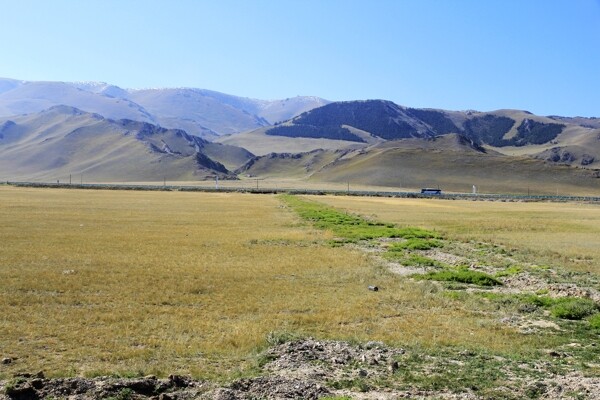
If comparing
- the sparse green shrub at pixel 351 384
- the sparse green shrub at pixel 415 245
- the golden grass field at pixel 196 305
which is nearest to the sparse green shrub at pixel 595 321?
the golden grass field at pixel 196 305

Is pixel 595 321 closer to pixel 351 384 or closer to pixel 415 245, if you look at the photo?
pixel 351 384

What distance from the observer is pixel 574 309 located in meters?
17.2

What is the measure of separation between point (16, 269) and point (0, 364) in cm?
1254

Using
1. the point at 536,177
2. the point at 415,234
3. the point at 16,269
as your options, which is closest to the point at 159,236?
the point at 16,269

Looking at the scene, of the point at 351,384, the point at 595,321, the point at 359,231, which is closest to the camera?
the point at 351,384

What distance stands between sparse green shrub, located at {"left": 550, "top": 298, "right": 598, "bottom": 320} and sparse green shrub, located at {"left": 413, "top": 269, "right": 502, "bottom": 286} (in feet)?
13.9

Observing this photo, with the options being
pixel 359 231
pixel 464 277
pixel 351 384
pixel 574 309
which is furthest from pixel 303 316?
pixel 359 231

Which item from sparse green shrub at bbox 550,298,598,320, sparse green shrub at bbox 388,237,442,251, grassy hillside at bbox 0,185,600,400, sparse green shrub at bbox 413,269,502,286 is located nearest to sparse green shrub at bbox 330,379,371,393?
grassy hillside at bbox 0,185,600,400

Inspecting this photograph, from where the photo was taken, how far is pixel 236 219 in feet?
183

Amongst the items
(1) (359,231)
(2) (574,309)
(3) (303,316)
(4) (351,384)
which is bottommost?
(1) (359,231)

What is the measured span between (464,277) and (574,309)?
6156 millimetres

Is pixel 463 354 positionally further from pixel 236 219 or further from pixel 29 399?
pixel 236 219

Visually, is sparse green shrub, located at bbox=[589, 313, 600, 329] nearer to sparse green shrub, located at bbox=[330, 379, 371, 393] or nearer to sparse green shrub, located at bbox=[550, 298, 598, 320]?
sparse green shrub, located at bbox=[550, 298, 598, 320]

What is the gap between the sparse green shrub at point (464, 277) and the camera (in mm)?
22484
